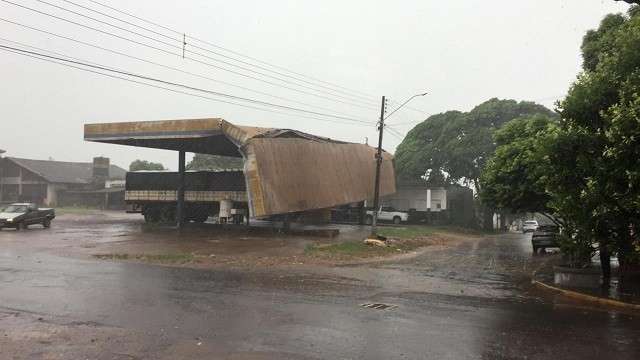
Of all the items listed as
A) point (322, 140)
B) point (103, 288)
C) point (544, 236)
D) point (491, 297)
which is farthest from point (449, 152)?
point (103, 288)

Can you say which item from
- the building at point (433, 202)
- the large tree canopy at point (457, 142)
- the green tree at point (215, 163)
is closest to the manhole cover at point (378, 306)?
the large tree canopy at point (457, 142)

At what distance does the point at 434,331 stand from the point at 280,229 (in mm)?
23268

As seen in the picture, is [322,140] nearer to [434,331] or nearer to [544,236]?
[544,236]

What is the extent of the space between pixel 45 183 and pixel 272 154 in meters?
47.6

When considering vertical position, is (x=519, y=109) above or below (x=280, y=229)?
above

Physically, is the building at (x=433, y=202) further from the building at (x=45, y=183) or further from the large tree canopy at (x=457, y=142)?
the building at (x=45, y=183)

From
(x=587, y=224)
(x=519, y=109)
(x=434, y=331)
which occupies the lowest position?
(x=434, y=331)

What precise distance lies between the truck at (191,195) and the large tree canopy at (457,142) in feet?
70.8

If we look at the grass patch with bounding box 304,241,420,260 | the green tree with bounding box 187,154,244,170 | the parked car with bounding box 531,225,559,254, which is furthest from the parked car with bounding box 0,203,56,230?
the green tree with bounding box 187,154,244,170

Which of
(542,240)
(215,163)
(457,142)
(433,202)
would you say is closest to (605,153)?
(542,240)

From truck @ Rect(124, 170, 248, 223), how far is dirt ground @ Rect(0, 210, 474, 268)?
252cm

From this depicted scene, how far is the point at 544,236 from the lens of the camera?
28.2 m

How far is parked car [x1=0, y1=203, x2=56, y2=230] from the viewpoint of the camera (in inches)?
→ 1213

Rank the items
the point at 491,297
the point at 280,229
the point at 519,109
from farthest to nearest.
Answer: the point at 519,109, the point at 280,229, the point at 491,297
